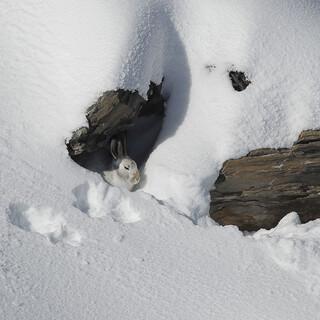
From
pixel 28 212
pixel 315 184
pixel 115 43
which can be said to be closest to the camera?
pixel 28 212

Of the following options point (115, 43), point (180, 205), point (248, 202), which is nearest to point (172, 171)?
point (180, 205)

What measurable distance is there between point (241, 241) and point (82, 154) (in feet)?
5.38

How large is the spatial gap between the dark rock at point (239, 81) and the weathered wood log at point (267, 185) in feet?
2.11

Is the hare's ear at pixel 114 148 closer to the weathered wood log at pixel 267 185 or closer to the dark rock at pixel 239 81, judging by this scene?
the weathered wood log at pixel 267 185

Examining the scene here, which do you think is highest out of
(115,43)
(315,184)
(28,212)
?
(115,43)

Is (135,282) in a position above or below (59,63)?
below

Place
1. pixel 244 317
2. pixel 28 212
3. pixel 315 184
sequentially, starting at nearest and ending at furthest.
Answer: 1. pixel 244 317
2. pixel 28 212
3. pixel 315 184

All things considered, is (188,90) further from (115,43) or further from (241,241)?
(241,241)

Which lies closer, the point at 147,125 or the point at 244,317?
the point at 244,317

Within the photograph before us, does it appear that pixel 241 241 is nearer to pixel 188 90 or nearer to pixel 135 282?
pixel 135 282

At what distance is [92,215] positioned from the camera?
5941 millimetres

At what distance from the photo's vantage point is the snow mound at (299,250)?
19.0 feet

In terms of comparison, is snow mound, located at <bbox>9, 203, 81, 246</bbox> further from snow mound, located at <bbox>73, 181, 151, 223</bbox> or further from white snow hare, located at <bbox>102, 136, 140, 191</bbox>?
white snow hare, located at <bbox>102, 136, 140, 191</bbox>

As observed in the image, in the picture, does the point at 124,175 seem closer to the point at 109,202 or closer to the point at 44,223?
the point at 109,202
